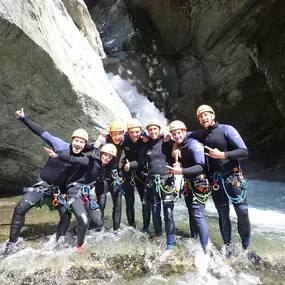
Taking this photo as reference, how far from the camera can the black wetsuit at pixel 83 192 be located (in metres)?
4.78

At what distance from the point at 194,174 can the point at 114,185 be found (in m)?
1.73

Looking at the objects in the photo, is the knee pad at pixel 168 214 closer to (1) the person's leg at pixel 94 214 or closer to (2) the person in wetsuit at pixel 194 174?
(2) the person in wetsuit at pixel 194 174

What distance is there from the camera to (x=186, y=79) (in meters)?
15.5

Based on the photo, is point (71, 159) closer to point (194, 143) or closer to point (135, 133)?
point (135, 133)

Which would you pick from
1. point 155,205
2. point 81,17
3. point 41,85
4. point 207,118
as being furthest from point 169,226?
point 81,17

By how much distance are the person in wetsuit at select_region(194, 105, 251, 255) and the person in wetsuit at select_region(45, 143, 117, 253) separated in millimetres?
1733

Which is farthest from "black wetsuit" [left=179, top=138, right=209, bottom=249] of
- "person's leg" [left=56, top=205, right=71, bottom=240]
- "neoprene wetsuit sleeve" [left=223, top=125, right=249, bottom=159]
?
"person's leg" [left=56, top=205, right=71, bottom=240]

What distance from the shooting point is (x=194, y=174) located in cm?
462

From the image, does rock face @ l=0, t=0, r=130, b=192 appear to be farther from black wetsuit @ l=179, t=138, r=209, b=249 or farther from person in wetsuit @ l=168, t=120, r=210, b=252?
black wetsuit @ l=179, t=138, r=209, b=249

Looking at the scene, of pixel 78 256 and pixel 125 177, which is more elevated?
pixel 125 177

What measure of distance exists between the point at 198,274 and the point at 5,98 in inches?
209

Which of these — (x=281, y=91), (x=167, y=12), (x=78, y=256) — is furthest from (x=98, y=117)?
(x=167, y=12)

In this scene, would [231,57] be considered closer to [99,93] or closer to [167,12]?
Answer: [167,12]

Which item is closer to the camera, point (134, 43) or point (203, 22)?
point (203, 22)
